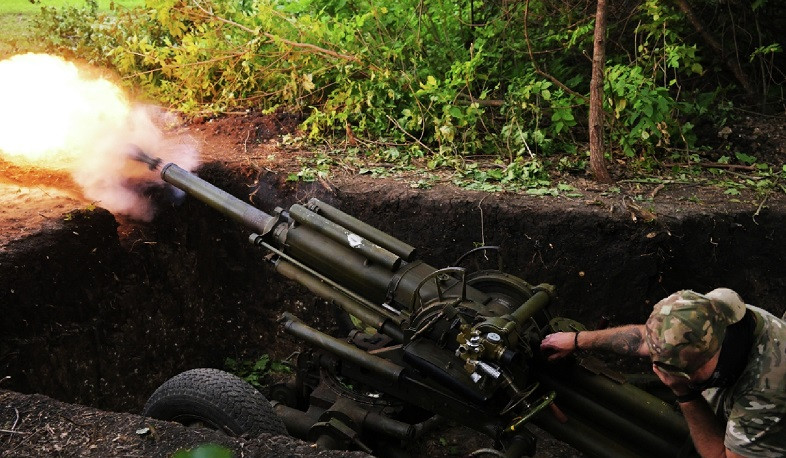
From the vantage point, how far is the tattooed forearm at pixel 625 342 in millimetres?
3957

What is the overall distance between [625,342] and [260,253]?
12.9 ft

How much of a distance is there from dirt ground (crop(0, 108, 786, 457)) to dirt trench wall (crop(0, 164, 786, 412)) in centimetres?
1

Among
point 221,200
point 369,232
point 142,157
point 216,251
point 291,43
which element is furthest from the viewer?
point 291,43

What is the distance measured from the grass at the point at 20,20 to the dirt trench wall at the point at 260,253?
156 inches

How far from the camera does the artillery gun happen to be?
4.04 m

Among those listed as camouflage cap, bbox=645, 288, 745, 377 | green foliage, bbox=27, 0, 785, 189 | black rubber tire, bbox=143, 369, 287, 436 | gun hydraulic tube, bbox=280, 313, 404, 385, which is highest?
green foliage, bbox=27, 0, 785, 189

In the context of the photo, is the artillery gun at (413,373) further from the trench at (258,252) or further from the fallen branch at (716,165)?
the fallen branch at (716,165)

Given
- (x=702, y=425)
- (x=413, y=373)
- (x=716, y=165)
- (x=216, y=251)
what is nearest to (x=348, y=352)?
(x=413, y=373)

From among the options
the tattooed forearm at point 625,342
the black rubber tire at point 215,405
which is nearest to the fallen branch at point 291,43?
the black rubber tire at point 215,405

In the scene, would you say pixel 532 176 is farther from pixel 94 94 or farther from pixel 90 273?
pixel 94 94

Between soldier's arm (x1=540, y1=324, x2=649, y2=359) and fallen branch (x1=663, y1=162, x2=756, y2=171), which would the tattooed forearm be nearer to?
soldier's arm (x1=540, y1=324, x2=649, y2=359)

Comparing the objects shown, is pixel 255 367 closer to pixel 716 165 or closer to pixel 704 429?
pixel 704 429

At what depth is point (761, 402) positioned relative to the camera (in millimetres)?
3332

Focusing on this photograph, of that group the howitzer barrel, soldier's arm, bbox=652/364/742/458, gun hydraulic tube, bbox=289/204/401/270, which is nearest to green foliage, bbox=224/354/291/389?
the howitzer barrel
